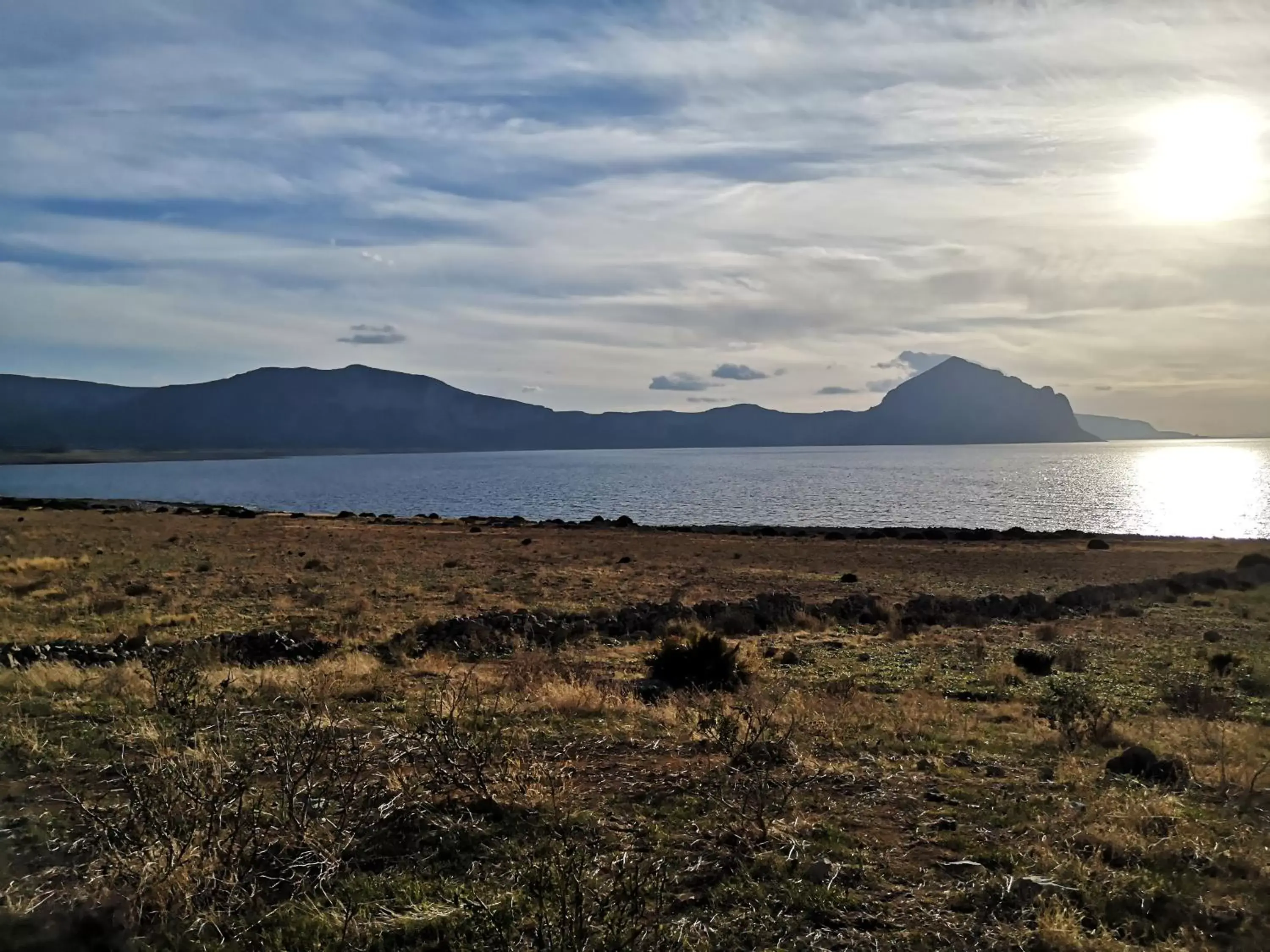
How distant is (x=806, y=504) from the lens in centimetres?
8775

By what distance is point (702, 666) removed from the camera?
12078mm

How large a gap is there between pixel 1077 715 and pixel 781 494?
94543 mm

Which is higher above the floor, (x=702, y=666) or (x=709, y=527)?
Answer: (x=702, y=666)

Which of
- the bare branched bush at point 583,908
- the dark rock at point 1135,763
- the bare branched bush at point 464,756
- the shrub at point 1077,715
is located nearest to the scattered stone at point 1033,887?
the bare branched bush at point 583,908

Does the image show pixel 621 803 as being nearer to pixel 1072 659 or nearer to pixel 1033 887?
pixel 1033 887

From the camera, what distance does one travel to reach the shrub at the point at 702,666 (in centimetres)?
1181

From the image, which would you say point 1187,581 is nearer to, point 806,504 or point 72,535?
point 72,535

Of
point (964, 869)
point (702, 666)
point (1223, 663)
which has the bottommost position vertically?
point (1223, 663)

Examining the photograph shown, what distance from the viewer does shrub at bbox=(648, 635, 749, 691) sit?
11812 millimetres

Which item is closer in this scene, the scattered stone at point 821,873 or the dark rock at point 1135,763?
the scattered stone at point 821,873

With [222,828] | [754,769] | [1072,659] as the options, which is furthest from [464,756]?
[1072,659]

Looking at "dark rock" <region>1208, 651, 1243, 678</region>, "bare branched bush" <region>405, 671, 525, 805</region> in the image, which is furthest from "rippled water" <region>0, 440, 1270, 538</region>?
"bare branched bush" <region>405, 671, 525, 805</region>

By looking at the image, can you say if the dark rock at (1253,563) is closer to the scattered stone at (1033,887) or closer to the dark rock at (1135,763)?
the dark rock at (1135,763)

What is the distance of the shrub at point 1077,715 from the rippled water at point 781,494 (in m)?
59.6
